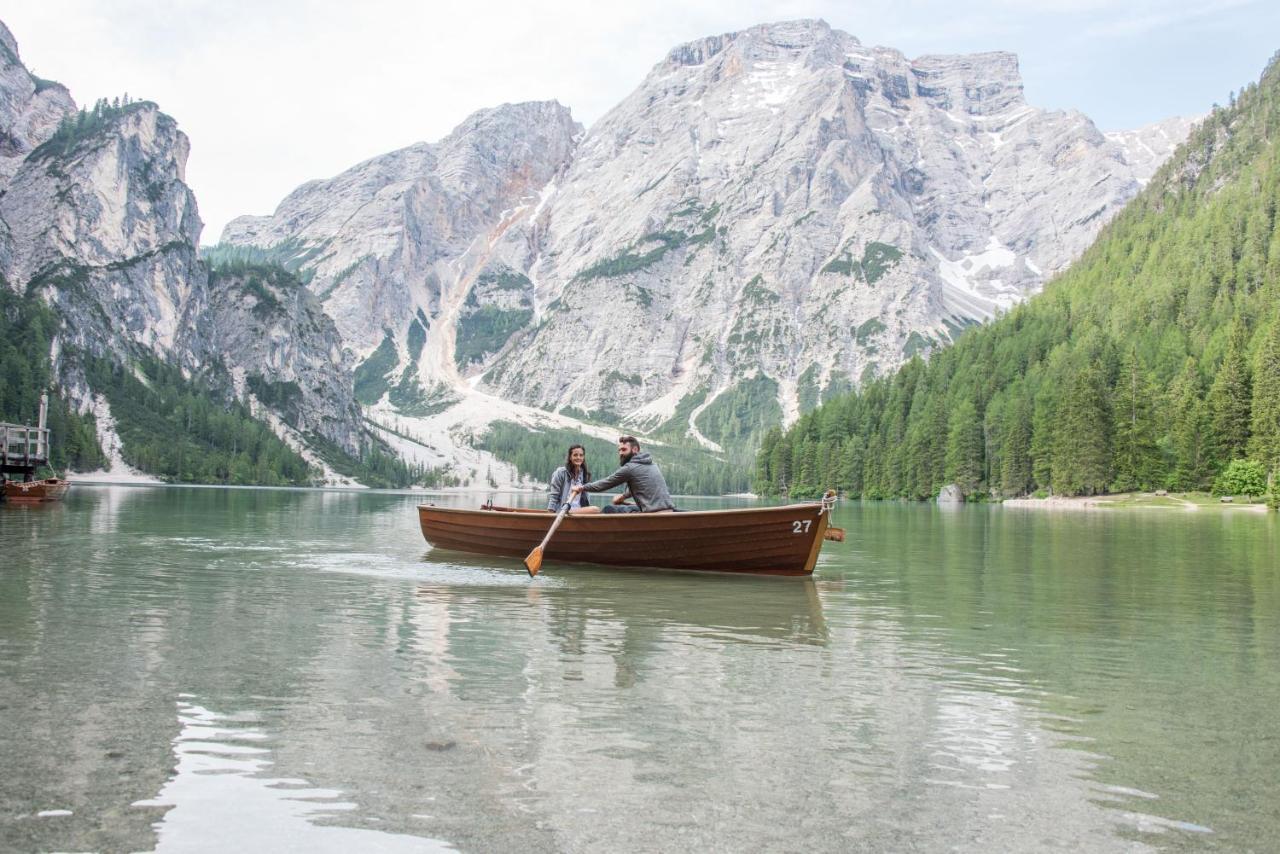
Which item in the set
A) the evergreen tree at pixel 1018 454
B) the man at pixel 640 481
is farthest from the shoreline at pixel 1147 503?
the man at pixel 640 481

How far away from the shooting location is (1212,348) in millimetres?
133500

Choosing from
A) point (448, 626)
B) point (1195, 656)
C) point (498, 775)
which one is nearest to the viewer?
point (498, 775)

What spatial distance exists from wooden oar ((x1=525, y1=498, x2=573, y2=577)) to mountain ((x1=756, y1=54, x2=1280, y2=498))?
94.6 metres

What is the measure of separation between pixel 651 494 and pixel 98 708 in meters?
20.5

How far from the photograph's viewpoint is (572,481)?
3331 centimetres

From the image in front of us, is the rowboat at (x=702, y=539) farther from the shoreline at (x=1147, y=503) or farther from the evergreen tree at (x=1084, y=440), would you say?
the evergreen tree at (x=1084, y=440)

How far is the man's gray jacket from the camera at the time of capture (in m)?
30.4

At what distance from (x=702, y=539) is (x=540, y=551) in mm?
4791

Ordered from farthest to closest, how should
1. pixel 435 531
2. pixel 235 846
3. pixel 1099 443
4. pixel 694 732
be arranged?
pixel 1099 443, pixel 435 531, pixel 694 732, pixel 235 846

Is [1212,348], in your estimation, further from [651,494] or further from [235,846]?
[235,846]

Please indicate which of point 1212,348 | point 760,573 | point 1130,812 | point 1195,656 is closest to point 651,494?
point 760,573

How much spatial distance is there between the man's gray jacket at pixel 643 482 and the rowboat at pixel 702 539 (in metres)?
0.97

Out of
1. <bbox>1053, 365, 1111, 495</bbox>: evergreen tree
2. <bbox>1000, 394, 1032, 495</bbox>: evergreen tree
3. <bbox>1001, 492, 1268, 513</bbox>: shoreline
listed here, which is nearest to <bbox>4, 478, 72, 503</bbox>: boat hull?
<bbox>1001, 492, 1268, 513</bbox>: shoreline

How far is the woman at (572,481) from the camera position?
3209 centimetres
